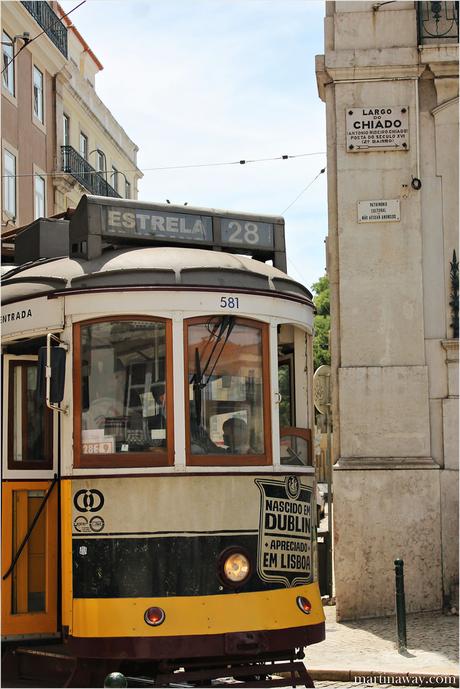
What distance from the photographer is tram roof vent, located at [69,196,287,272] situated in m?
8.59

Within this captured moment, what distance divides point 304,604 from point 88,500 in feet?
A: 5.60

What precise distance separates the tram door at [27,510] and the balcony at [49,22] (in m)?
23.3

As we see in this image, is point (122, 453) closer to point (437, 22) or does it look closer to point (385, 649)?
point (385, 649)

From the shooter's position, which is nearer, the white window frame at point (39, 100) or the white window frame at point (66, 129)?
the white window frame at point (39, 100)

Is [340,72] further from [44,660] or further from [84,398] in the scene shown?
[44,660]

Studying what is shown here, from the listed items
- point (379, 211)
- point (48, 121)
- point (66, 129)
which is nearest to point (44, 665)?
point (379, 211)

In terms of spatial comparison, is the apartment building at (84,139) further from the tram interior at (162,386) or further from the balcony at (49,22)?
the tram interior at (162,386)

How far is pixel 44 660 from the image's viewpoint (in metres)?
8.51

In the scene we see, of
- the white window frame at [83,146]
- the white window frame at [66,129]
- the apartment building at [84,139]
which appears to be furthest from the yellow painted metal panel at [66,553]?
the white window frame at [83,146]

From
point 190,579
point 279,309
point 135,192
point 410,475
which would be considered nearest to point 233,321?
point 279,309

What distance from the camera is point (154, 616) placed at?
25.5ft

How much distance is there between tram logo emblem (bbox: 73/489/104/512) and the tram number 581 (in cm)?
156

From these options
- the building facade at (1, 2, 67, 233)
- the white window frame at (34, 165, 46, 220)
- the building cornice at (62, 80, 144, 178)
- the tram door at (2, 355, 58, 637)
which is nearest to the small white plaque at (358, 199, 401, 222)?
the tram door at (2, 355, 58, 637)

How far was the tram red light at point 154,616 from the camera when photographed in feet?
25.4
